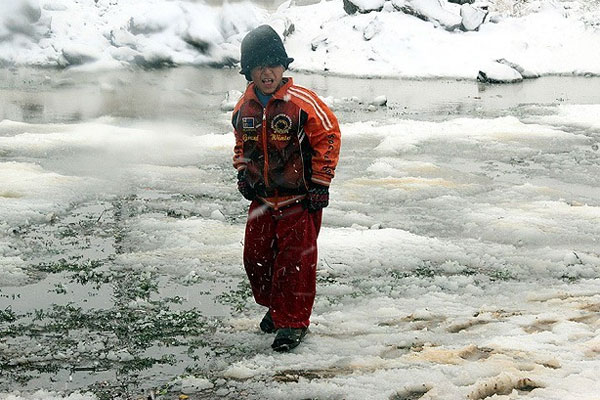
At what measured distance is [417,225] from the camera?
274 inches

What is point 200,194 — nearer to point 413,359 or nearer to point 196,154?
point 196,154

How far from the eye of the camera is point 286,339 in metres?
4.07

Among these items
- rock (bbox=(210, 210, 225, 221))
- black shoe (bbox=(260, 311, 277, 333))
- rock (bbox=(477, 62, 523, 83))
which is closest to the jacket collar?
black shoe (bbox=(260, 311, 277, 333))

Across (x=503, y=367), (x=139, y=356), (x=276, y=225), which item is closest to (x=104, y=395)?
(x=139, y=356)

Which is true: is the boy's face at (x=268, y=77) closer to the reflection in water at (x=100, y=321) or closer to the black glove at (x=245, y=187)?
the black glove at (x=245, y=187)

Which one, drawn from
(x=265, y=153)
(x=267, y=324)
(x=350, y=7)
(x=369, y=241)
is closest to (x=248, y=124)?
(x=265, y=153)

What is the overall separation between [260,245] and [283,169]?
0.46 metres

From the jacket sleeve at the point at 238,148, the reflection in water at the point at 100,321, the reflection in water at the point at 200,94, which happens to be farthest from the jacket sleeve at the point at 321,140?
the reflection in water at the point at 200,94

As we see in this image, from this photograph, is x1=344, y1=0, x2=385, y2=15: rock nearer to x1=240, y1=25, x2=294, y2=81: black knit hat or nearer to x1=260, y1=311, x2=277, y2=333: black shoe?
x1=240, y1=25, x2=294, y2=81: black knit hat

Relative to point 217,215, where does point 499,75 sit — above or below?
above

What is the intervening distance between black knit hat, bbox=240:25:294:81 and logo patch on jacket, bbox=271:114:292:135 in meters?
0.29

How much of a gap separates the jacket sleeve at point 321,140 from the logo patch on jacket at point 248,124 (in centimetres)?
28

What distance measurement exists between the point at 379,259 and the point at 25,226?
2936 mm

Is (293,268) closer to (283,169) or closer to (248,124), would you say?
(283,169)
